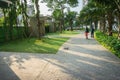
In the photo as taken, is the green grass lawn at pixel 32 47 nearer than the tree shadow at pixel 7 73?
No

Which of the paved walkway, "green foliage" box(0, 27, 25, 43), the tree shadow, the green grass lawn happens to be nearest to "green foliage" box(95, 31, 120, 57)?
the paved walkway

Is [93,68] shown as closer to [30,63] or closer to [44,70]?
[44,70]

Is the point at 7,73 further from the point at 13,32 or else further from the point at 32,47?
the point at 13,32

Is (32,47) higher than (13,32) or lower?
lower

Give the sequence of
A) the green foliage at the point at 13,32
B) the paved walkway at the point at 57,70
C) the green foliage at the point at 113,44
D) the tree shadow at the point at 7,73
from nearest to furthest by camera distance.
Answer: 1. the tree shadow at the point at 7,73
2. the paved walkway at the point at 57,70
3. the green foliage at the point at 113,44
4. the green foliage at the point at 13,32

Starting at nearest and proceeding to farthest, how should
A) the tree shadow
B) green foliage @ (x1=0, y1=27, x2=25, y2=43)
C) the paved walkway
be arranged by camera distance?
1. the tree shadow
2. the paved walkway
3. green foliage @ (x1=0, y1=27, x2=25, y2=43)

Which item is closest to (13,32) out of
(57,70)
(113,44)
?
(113,44)

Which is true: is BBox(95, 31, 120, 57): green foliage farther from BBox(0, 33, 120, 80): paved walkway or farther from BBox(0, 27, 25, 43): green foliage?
BBox(0, 27, 25, 43): green foliage

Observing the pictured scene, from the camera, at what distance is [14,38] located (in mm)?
21656

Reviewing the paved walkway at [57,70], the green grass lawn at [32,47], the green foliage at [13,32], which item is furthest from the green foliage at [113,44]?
the green foliage at [13,32]

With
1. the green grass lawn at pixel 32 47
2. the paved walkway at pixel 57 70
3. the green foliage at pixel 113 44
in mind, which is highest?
the green foliage at pixel 113 44

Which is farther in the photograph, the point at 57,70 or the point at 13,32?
the point at 13,32

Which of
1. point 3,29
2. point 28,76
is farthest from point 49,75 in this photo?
point 3,29

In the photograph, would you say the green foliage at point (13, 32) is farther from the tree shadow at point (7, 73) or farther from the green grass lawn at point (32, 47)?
the tree shadow at point (7, 73)
